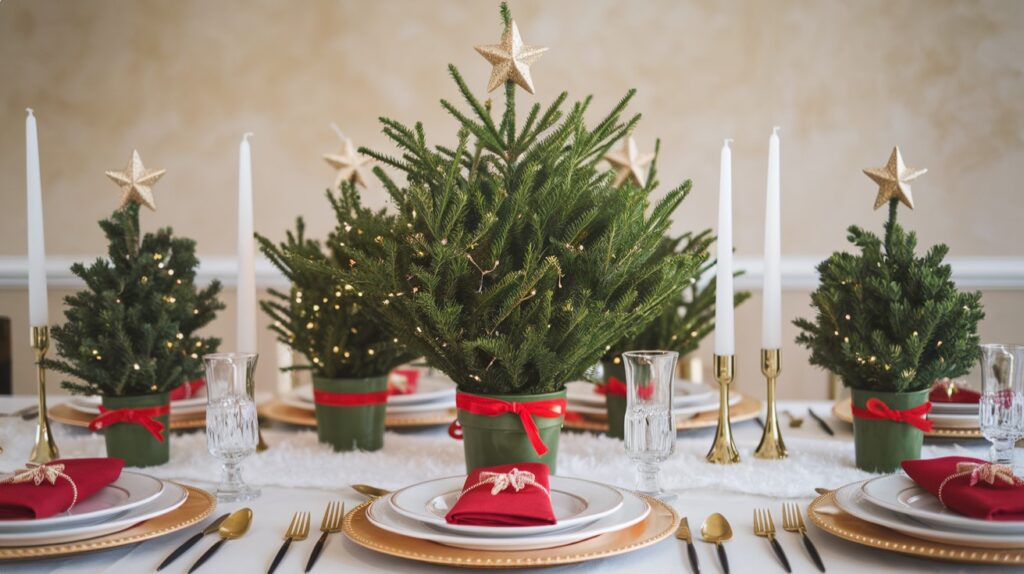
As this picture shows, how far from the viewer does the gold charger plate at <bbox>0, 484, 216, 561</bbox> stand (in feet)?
2.74

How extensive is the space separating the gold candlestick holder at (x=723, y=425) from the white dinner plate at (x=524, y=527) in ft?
1.13

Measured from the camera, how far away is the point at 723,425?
1293 millimetres

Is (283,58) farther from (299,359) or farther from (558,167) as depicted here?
(558,167)

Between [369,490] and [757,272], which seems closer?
[369,490]

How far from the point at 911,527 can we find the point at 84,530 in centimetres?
73

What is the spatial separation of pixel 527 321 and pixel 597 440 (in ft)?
1.32

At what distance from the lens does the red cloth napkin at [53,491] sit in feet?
2.87

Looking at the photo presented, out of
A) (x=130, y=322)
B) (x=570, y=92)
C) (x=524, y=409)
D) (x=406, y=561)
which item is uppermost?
(x=570, y=92)

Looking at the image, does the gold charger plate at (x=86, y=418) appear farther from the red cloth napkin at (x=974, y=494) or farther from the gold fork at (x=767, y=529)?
the red cloth napkin at (x=974, y=494)

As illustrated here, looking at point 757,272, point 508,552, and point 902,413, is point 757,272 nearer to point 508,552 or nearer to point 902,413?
point 902,413

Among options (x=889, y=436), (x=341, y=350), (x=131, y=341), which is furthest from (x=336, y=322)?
(x=889, y=436)

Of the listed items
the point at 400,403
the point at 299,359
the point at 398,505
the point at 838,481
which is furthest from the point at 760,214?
the point at 398,505

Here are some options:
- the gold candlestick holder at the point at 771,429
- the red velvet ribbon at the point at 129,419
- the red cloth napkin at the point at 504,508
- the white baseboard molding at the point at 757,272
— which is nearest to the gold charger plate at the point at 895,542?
the red cloth napkin at the point at 504,508

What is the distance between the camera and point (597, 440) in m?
1.44
